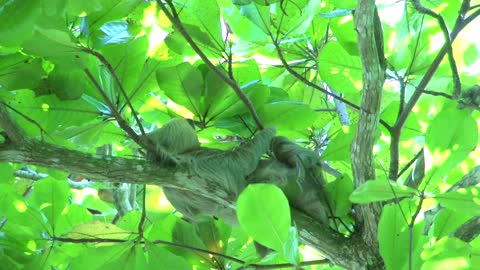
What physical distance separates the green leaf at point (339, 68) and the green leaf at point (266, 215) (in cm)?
115

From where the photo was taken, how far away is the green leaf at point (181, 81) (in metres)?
2.71

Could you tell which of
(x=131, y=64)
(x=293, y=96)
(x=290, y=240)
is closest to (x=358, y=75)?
(x=293, y=96)

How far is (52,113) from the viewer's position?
2637mm

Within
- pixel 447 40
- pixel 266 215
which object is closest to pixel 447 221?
pixel 447 40

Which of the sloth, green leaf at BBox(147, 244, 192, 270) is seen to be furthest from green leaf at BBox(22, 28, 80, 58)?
green leaf at BBox(147, 244, 192, 270)

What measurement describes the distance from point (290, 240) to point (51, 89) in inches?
62.6

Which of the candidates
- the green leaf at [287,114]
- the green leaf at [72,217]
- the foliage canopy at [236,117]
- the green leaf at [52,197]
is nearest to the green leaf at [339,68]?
the foliage canopy at [236,117]

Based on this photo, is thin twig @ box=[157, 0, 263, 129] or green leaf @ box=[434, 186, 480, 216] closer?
green leaf @ box=[434, 186, 480, 216]

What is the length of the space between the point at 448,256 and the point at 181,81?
154 cm

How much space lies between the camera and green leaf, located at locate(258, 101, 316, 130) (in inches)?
111

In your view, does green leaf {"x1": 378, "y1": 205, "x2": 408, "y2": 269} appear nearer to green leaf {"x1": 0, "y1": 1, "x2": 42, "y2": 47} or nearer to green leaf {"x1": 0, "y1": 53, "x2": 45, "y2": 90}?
green leaf {"x1": 0, "y1": 1, "x2": 42, "y2": 47}

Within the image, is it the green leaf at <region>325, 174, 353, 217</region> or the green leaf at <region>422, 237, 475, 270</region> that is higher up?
the green leaf at <region>325, 174, 353, 217</region>

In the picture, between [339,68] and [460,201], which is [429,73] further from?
[460,201]

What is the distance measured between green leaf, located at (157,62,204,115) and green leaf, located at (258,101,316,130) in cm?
35
